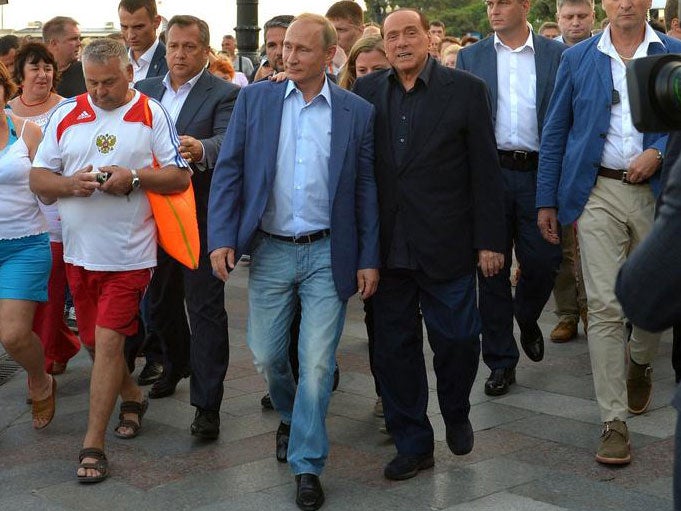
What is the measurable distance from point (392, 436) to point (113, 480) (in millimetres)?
1264

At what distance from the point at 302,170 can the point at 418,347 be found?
97 cm

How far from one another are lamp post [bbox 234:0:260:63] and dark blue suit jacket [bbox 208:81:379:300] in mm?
12836

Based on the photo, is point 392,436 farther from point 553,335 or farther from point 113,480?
point 553,335

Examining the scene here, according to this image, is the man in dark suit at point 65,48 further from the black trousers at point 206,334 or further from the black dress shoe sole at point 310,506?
the black dress shoe sole at point 310,506

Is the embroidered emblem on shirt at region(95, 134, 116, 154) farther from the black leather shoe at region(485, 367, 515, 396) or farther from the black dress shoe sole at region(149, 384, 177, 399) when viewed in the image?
the black leather shoe at region(485, 367, 515, 396)

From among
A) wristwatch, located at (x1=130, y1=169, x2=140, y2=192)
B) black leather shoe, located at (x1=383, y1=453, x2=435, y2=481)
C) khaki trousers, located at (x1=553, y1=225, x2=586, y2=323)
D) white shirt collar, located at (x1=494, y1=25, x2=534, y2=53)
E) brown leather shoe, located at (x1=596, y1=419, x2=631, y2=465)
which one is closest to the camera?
black leather shoe, located at (x1=383, y1=453, x2=435, y2=481)

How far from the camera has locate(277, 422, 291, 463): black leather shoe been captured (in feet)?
19.1

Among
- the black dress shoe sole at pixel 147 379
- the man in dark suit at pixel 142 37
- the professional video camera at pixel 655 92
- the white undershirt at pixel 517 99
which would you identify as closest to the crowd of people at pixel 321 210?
the white undershirt at pixel 517 99

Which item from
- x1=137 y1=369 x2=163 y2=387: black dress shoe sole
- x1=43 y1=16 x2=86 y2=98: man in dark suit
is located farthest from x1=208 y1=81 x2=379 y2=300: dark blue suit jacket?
x1=43 y1=16 x2=86 y2=98: man in dark suit

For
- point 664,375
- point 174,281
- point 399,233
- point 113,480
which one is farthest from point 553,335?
point 113,480

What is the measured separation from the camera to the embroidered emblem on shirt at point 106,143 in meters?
5.89

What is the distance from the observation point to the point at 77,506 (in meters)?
5.30

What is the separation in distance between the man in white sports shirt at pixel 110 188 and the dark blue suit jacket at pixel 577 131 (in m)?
1.83

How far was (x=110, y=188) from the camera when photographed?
5.77m
